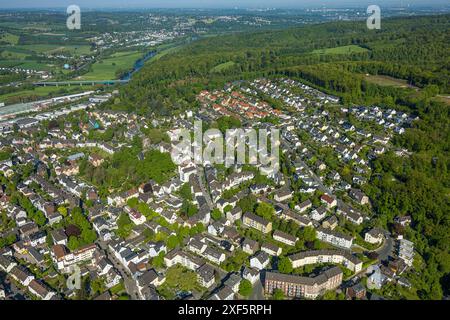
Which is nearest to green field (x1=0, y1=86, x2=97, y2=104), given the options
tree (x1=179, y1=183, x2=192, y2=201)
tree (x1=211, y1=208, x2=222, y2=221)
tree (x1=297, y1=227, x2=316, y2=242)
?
tree (x1=179, y1=183, x2=192, y2=201)

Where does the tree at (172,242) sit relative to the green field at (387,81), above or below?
below

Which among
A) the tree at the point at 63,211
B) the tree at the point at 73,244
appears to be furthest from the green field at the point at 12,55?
the tree at the point at 73,244

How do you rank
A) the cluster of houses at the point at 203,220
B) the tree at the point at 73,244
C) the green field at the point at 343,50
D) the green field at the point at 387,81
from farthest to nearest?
the green field at the point at 343,50 < the green field at the point at 387,81 < the tree at the point at 73,244 < the cluster of houses at the point at 203,220

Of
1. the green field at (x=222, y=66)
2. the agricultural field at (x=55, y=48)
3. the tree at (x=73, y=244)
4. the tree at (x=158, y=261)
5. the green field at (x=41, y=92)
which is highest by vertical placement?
the agricultural field at (x=55, y=48)

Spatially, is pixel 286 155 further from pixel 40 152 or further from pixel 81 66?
pixel 81 66

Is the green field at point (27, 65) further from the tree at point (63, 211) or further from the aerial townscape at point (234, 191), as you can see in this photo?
the tree at point (63, 211)

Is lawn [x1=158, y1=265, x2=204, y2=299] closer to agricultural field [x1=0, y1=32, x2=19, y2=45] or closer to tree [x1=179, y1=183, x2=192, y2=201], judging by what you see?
tree [x1=179, y1=183, x2=192, y2=201]

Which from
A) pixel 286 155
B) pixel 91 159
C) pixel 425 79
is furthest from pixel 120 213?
pixel 425 79
